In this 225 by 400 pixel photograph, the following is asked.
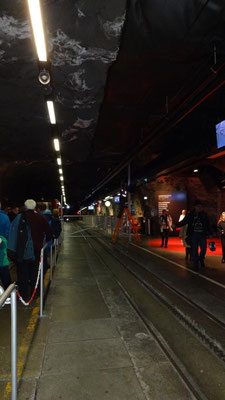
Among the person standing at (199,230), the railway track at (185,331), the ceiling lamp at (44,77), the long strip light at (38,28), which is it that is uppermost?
the long strip light at (38,28)

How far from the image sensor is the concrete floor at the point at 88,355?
312cm

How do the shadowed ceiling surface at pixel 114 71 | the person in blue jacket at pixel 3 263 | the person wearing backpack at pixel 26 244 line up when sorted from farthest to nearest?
the person wearing backpack at pixel 26 244
the person in blue jacket at pixel 3 263
the shadowed ceiling surface at pixel 114 71

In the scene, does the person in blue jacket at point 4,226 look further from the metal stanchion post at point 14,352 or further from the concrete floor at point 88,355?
the metal stanchion post at point 14,352

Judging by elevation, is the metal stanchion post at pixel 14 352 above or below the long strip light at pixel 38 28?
below

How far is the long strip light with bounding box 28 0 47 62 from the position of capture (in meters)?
4.52

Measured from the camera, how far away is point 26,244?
5895 millimetres

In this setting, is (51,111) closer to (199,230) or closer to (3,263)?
(3,263)

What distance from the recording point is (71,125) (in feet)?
34.7

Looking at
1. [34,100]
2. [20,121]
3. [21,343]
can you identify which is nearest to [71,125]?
[20,121]

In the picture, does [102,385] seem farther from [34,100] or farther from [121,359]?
[34,100]

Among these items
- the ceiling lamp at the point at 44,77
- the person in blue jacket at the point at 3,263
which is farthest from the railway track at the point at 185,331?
the ceiling lamp at the point at 44,77

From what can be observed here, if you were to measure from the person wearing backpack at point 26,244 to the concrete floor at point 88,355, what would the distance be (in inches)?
22.1

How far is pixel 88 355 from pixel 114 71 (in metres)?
6.01

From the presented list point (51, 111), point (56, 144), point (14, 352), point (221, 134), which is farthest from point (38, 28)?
point (56, 144)
